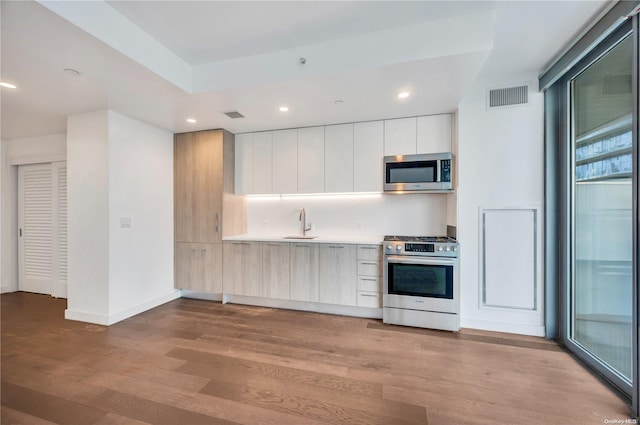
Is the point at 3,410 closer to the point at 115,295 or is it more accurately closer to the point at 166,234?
→ the point at 115,295

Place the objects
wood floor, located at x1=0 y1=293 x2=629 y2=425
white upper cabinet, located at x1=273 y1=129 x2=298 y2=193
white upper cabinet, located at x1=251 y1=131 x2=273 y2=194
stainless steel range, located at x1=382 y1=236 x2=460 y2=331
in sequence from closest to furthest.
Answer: wood floor, located at x1=0 y1=293 x2=629 y2=425, stainless steel range, located at x1=382 y1=236 x2=460 y2=331, white upper cabinet, located at x1=273 y1=129 x2=298 y2=193, white upper cabinet, located at x1=251 y1=131 x2=273 y2=194

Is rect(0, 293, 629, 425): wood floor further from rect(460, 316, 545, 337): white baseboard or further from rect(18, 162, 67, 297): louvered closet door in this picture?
rect(18, 162, 67, 297): louvered closet door

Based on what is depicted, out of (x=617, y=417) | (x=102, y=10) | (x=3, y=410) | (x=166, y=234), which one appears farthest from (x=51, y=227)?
(x=617, y=417)

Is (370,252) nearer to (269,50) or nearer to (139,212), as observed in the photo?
(269,50)

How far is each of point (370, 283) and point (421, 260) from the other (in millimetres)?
674

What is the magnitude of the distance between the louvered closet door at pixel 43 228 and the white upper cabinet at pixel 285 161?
3402 millimetres

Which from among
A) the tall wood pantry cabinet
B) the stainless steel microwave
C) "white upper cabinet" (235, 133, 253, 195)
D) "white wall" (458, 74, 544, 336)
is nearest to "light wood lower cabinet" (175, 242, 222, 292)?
the tall wood pantry cabinet

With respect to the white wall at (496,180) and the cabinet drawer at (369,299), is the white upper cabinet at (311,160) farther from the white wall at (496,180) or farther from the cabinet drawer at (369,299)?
the white wall at (496,180)

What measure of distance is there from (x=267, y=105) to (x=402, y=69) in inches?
59.5

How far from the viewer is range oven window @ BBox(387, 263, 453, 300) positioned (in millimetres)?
2973

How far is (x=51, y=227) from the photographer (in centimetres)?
425

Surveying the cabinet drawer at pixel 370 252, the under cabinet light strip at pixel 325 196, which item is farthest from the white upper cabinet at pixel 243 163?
the cabinet drawer at pixel 370 252

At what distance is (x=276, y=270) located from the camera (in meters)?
3.60

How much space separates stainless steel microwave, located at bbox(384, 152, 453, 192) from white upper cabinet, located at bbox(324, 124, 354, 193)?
0.51 metres
